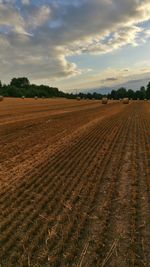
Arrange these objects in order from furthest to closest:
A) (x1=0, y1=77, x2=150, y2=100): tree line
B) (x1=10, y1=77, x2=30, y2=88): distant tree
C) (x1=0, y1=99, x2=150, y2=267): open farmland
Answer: (x1=10, y1=77, x2=30, y2=88): distant tree
(x1=0, y1=77, x2=150, y2=100): tree line
(x1=0, y1=99, x2=150, y2=267): open farmland

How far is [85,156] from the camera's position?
34.7 ft

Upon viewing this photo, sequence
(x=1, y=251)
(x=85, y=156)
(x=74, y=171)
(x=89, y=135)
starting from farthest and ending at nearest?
(x=89, y=135), (x=85, y=156), (x=74, y=171), (x=1, y=251)

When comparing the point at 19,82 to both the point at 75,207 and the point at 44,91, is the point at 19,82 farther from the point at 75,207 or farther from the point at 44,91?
the point at 75,207

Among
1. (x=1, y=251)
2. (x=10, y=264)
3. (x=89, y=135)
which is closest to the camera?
(x=10, y=264)

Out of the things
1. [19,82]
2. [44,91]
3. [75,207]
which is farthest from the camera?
[19,82]

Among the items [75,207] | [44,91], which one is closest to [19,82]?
[44,91]

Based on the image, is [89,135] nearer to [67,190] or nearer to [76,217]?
[67,190]

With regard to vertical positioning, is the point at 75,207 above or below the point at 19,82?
above

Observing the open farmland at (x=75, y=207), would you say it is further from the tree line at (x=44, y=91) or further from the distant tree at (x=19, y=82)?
the distant tree at (x=19, y=82)

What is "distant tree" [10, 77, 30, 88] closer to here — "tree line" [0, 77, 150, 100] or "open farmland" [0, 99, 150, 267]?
"tree line" [0, 77, 150, 100]

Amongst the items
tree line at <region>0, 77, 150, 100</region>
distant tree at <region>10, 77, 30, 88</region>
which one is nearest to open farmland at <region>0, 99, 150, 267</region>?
tree line at <region>0, 77, 150, 100</region>

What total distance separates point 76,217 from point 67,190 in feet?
4.83

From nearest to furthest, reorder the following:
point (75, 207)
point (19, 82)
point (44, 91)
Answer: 1. point (75, 207)
2. point (44, 91)
3. point (19, 82)

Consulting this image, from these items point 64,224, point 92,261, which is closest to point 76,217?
point 64,224
